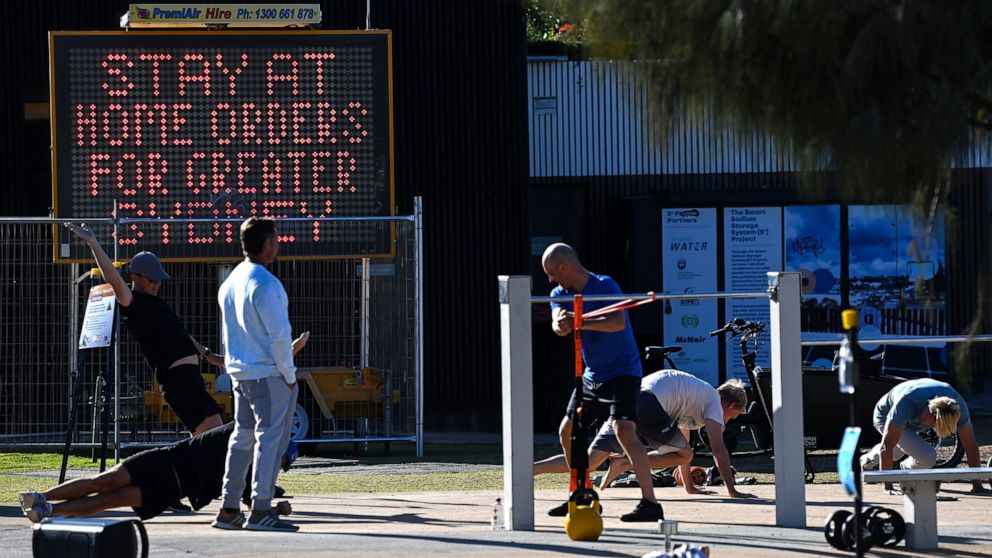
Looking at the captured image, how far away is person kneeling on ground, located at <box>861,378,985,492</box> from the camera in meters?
9.92

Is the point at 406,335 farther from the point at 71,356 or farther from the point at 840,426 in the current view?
the point at 840,426

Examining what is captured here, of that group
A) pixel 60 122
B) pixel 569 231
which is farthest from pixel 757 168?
pixel 60 122

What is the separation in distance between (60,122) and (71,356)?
220 cm

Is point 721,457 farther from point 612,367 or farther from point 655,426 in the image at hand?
point 612,367

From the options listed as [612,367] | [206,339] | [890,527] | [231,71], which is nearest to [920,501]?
[890,527]

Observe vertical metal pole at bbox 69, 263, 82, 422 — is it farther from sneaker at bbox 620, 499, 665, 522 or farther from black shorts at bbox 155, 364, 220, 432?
sneaker at bbox 620, 499, 665, 522

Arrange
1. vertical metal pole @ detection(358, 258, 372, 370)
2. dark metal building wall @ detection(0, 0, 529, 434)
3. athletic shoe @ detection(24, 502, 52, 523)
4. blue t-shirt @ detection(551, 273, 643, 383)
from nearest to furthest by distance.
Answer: athletic shoe @ detection(24, 502, 52, 523) → blue t-shirt @ detection(551, 273, 643, 383) → vertical metal pole @ detection(358, 258, 372, 370) → dark metal building wall @ detection(0, 0, 529, 434)

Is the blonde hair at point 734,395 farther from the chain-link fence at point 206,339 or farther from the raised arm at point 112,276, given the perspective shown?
the raised arm at point 112,276

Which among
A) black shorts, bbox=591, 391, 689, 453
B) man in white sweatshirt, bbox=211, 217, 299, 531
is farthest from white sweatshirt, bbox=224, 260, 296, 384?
black shorts, bbox=591, 391, 689, 453

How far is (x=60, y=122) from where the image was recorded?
13438 mm

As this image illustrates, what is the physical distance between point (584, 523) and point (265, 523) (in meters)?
1.79

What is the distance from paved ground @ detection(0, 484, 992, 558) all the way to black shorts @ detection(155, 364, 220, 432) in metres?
0.64

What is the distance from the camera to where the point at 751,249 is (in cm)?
1898

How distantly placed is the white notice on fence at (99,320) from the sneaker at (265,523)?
3.53m
